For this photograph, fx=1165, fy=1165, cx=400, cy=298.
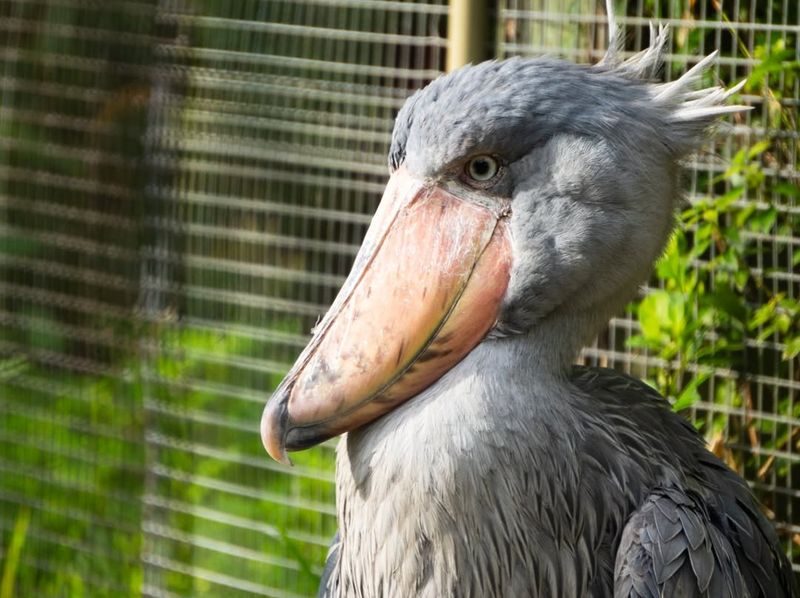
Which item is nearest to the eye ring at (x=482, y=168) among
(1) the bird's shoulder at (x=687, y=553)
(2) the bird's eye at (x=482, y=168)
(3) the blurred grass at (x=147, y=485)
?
(2) the bird's eye at (x=482, y=168)

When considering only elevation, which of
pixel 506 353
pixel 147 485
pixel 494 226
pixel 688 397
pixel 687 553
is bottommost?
pixel 147 485

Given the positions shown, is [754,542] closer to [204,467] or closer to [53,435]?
[204,467]

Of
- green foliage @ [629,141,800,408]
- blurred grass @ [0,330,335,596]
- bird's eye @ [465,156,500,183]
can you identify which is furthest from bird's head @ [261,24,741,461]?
blurred grass @ [0,330,335,596]

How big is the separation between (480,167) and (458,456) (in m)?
0.44

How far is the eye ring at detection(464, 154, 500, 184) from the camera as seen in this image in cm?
177

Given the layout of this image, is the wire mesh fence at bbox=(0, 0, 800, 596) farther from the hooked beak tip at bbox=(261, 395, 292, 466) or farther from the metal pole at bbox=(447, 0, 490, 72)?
the hooked beak tip at bbox=(261, 395, 292, 466)

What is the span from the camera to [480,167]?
1.78 metres

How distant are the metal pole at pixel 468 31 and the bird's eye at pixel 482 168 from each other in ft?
3.97

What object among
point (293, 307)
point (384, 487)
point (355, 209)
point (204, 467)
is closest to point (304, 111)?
point (355, 209)

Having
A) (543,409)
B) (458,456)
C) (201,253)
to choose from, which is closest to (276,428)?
(458,456)

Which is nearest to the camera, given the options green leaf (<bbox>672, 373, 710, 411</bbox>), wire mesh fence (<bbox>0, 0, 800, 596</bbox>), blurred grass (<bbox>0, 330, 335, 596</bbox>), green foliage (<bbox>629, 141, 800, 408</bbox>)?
green leaf (<bbox>672, 373, 710, 411</bbox>)

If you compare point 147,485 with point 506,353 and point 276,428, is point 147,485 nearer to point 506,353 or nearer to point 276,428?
point 276,428

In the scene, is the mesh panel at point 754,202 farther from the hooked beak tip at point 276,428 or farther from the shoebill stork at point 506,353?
the hooked beak tip at point 276,428

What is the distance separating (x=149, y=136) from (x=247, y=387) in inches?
36.8
